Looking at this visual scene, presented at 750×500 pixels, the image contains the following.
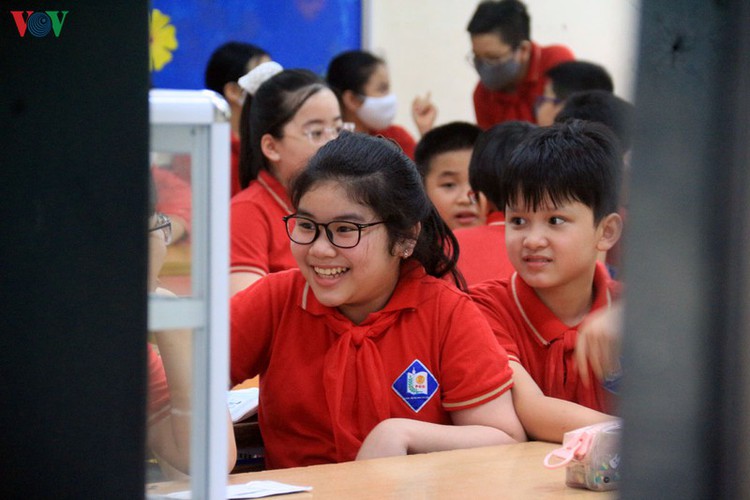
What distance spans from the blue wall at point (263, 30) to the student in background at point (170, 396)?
4.05m

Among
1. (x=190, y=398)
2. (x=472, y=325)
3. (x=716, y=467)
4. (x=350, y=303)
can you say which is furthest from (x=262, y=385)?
(x=716, y=467)

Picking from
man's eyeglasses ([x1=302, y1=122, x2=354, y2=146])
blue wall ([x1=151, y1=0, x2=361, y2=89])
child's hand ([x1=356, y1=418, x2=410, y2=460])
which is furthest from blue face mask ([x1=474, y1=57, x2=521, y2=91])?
child's hand ([x1=356, y1=418, x2=410, y2=460])

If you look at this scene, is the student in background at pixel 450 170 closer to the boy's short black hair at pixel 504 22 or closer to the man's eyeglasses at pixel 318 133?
the man's eyeglasses at pixel 318 133

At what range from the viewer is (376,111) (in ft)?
15.3

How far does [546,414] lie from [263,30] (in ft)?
11.6

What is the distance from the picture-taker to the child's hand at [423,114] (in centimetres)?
534

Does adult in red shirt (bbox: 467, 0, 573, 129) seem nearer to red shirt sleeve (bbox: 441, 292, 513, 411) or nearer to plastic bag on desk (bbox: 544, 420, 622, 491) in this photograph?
red shirt sleeve (bbox: 441, 292, 513, 411)

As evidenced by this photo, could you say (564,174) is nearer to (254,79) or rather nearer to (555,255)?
(555,255)

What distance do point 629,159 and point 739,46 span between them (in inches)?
3.1

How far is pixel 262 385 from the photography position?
1931 millimetres

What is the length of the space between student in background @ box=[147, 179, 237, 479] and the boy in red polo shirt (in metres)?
1.19

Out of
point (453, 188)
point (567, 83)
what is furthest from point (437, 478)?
point (567, 83)

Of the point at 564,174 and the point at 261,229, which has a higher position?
the point at 564,174

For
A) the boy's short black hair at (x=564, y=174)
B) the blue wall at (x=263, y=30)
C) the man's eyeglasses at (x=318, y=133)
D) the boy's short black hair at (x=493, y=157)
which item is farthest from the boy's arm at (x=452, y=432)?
the blue wall at (x=263, y=30)
